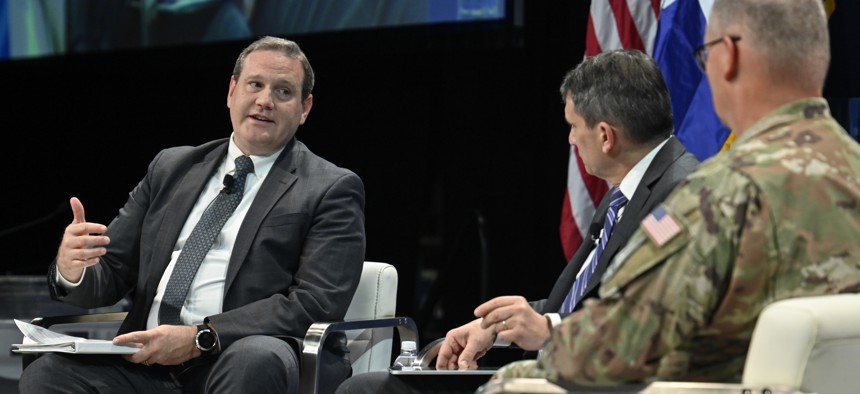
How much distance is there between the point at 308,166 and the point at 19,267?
4665 mm

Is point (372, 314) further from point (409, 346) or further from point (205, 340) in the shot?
point (205, 340)

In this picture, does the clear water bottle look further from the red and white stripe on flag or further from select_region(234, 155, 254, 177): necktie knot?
the red and white stripe on flag

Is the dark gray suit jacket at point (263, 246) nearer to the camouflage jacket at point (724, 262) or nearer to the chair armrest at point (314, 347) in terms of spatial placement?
the chair armrest at point (314, 347)

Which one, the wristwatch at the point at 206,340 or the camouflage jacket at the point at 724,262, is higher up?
the camouflage jacket at the point at 724,262

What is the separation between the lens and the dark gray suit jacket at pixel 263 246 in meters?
3.08

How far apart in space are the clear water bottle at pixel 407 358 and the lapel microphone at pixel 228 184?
758 mm

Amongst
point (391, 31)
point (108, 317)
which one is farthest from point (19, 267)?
point (108, 317)

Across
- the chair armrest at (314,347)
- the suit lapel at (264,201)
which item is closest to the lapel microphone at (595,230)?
the chair armrest at (314,347)

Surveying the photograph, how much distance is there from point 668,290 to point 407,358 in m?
1.39

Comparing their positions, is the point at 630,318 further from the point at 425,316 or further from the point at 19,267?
the point at 19,267

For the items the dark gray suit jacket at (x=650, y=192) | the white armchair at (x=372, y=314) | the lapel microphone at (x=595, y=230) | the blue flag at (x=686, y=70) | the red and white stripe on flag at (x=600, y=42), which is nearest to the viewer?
the dark gray suit jacket at (x=650, y=192)

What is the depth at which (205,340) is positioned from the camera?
2.97 meters

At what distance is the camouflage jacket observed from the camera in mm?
1504

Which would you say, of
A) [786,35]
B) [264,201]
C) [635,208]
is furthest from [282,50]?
[786,35]
